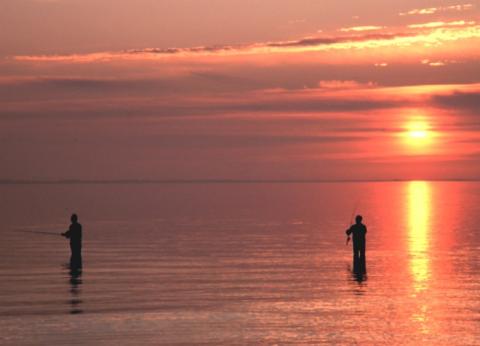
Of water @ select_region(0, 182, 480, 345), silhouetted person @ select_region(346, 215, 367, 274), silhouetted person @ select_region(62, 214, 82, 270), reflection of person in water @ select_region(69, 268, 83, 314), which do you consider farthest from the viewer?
silhouetted person @ select_region(62, 214, 82, 270)

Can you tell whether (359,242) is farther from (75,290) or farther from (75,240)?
(75,290)

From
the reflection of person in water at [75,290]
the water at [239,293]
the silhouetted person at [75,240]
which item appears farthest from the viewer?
the silhouetted person at [75,240]

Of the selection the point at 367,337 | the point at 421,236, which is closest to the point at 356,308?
the point at 367,337

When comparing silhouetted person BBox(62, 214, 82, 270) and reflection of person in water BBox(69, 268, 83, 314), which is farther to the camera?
silhouetted person BBox(62, 214, 82, 270)

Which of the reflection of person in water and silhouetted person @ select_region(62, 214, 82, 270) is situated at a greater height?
silhouetted person @ select_region(62, 214, 82, 270)

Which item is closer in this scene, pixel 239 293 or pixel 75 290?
pixel 239 293

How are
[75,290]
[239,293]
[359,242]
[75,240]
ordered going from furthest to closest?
[75,240]
[359,242]
[75,290]
[239,293]

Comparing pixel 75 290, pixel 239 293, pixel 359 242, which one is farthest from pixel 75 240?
pixel 359 242

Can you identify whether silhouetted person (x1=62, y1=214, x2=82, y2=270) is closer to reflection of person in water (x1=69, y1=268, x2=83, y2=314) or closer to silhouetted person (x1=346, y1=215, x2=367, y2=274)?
reflection of person in water (x1=69, y1=268, x2=83, y2=314)

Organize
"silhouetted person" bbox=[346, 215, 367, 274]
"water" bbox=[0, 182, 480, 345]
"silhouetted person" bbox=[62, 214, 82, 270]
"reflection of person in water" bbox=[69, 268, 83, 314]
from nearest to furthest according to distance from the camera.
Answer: "water" bbox=[0, 182, 480, 345]
"reflection of person in water" bbox=[69, 268, 83, 314]
"silhouetted person" bbox=[346, 215, 367, 274]
"silhouetted person" bbox=[62, 214, 82, 270]

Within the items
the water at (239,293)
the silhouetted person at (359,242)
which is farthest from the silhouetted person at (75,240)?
the silhouetted person at (359,242)

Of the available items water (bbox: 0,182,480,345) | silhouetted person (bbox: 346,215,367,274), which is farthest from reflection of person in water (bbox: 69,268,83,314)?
silhouetted person (bbox: 346,215,367,274)

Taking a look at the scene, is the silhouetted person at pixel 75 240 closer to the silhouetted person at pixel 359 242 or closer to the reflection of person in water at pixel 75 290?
the reflection of person in water at pixel 75 290

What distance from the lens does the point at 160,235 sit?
52.8 metres
